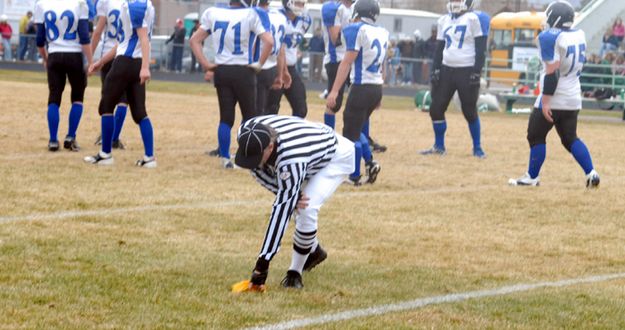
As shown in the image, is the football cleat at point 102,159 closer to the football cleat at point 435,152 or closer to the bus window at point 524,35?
the football cleat at point 435,152

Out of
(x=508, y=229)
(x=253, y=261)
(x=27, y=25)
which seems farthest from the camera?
(x=27, y=25)

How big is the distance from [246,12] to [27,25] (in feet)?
92.8

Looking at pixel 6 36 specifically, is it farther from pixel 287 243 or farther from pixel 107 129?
pixel 287 243

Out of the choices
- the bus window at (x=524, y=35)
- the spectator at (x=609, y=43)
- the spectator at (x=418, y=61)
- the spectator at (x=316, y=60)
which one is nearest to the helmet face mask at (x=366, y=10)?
the spectator at (x=609, y=43)

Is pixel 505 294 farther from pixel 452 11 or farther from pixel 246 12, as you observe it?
pixel 452 11

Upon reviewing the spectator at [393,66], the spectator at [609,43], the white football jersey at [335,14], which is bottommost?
the spectator at [393,66]

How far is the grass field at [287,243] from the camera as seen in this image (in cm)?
619

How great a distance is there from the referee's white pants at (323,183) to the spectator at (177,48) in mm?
31319

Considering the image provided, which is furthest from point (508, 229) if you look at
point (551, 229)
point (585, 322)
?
point (585, 322)

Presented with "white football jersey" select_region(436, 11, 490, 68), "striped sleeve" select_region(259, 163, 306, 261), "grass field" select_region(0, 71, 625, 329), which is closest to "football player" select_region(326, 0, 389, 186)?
"grass field" select_region(0, 71, 625, 329)

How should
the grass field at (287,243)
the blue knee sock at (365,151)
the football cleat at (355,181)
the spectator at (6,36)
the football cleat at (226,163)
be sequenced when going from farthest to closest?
the spectator at (6,36) < the football cleat at (226,163) < the blue knee sock at (365,151) < the football cleat at (355,181) < the grass field at (287,243)

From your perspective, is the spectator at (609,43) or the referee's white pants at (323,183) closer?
the referee's white pants at (323,183)

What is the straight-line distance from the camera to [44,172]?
11320 mm

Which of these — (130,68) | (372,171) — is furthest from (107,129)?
(372,171)
